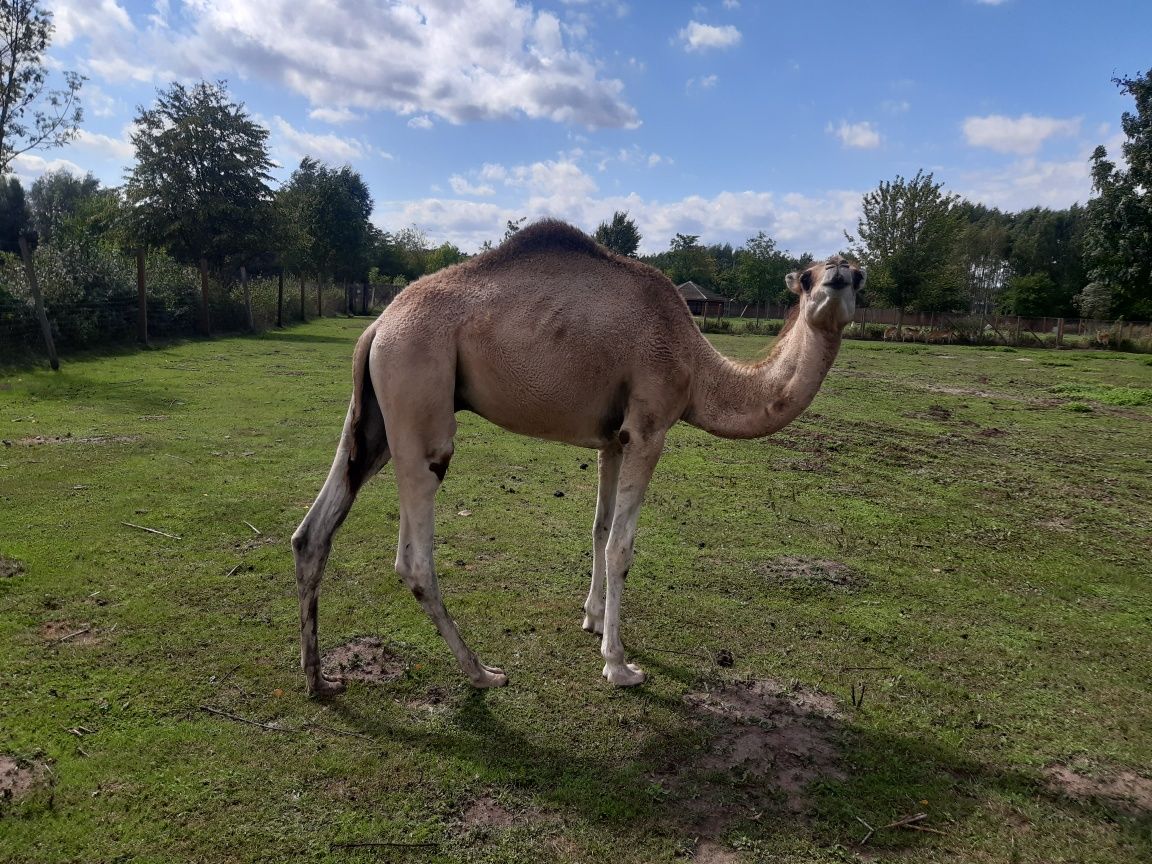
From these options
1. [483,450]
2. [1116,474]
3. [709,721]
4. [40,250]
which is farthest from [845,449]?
[40,250]

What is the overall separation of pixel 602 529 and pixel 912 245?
45389 millimetres

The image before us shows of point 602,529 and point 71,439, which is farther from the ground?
point 602,529

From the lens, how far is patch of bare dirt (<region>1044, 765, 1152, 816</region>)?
3.15 metres

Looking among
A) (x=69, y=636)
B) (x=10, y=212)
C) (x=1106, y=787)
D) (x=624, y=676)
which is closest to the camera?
(x=1106, y=787)

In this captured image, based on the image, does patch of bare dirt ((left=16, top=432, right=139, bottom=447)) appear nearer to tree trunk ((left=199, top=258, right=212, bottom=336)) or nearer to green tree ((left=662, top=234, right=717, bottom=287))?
tree trunk ((left=199, top=258, right=212, bottom=336))

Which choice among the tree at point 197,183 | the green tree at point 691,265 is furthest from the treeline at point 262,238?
the green tree at point 691,265

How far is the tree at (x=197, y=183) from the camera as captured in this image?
100 feet

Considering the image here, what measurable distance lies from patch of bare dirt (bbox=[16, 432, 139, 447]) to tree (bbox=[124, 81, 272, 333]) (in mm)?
25430

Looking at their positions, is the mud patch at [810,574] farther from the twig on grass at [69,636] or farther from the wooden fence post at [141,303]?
the wooden fence post at [141,303]

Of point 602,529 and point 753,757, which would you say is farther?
point 602,529

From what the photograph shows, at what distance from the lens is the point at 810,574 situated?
222 inches

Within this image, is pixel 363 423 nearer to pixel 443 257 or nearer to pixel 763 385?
pixel 763 385

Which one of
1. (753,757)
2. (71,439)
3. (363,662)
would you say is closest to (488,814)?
(753,757)

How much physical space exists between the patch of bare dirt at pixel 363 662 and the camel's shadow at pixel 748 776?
0.31 metres
